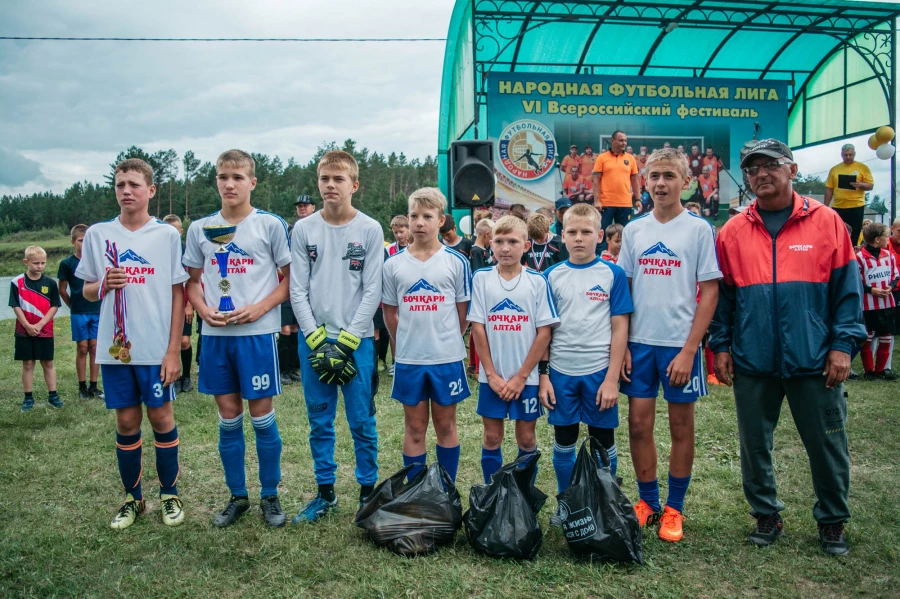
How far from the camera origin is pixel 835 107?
1664 cm

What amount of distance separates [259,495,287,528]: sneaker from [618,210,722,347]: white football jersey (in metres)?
2.27

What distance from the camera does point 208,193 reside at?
168ft

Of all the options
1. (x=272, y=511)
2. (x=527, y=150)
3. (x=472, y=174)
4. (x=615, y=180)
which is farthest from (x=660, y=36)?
(x=272, y=511)

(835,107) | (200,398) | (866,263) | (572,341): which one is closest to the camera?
(572,341)

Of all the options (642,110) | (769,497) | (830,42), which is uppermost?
(830,42)

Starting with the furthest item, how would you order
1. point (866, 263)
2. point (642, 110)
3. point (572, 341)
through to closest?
point (642, 110), point (866, 263), point (572, 341)

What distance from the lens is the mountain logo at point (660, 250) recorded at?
3402 millimetres

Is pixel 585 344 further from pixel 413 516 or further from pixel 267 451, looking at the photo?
pixel 267 451

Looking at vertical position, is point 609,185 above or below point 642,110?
below

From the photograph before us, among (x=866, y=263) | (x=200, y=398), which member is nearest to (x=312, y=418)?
(x=200, y=398)

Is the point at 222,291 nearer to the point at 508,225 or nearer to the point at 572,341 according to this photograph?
the point at 508,225

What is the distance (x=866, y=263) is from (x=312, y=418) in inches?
299

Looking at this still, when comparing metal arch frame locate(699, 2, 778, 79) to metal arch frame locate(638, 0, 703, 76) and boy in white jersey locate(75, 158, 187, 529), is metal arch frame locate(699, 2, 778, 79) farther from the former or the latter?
boy in white jersey locate(75, 158, 187, 529)

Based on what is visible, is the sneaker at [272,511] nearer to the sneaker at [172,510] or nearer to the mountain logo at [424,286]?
the sneaker at [172,510]
